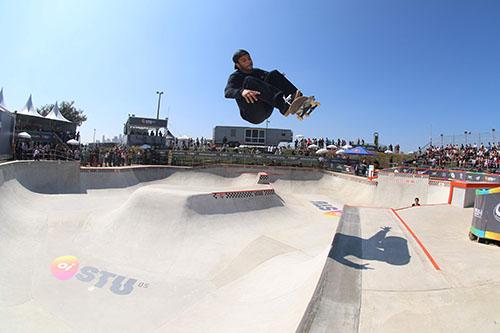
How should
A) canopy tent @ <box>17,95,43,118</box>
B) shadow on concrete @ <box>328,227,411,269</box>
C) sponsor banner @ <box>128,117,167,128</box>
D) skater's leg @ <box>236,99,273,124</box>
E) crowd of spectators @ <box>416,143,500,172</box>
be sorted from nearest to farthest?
shadow on concrete @ <box>328,227,411,269</box> < skater's leg @ <box>236,99,273,124</box> < crowd of spectators @ <box>416,143,500,172</box> < canopy tent @ <box>17,95,43,118</box> < sponsor banner @ <box>128,117,167,128</box>

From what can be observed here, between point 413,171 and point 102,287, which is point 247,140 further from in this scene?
point 102,287

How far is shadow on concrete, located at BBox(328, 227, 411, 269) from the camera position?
562 centimetres

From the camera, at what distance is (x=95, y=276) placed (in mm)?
7852

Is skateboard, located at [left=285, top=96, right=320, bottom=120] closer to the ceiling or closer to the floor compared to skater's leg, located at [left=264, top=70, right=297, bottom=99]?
closer to the floor

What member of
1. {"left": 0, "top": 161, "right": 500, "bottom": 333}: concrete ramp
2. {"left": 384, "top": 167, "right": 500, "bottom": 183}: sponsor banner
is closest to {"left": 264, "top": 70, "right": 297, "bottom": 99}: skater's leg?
Result: {"left": 0, "top": 161, "right": 500, "bottom": 333}: concrete ramp

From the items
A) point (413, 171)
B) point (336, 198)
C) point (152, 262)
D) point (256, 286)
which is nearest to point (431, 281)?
point (256, 286)

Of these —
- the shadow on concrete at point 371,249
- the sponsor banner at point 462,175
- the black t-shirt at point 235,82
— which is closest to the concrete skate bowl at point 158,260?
→ the shadow on concrete at point 371,249

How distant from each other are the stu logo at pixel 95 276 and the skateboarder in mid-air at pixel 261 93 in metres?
5.62

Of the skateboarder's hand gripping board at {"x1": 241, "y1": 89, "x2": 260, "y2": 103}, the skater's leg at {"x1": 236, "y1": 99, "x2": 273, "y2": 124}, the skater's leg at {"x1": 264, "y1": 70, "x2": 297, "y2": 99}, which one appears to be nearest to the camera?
the skateboarder's hand gripping board at {"x1": 241, "y1": 89, "x2": 260, "y2": 103}

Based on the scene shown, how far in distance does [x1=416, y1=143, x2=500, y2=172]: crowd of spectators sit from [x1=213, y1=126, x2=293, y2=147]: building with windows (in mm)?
17989

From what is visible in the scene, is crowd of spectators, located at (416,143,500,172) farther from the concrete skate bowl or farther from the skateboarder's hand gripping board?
the skateboarder's hand gripping board

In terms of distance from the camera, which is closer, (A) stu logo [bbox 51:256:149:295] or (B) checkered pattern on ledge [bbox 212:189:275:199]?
(A) stu logo [bbox 51:256:149:295]

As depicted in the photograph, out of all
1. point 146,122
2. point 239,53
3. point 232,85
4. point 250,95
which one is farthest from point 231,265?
point 146,122

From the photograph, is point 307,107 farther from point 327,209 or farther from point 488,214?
point 327,209
